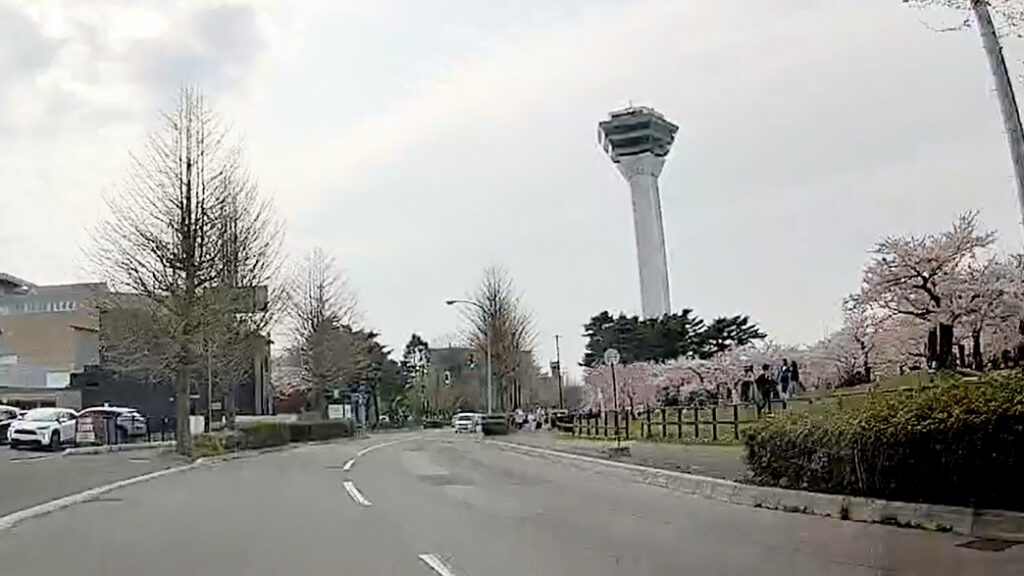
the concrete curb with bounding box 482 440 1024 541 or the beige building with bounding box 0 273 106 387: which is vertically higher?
the beige building with bounding box 0 273 106 387

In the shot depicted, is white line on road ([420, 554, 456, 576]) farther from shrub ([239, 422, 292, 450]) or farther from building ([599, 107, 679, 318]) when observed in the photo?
building ([599, 107, 679, 318])

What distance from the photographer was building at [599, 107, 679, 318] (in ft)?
395

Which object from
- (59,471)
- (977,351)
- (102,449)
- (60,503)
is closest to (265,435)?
(102,449)

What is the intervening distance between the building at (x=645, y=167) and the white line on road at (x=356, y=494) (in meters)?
98.4

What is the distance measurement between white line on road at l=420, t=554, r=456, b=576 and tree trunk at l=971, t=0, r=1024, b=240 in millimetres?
9406

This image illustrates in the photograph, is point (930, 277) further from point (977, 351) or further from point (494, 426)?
point (494, 426)

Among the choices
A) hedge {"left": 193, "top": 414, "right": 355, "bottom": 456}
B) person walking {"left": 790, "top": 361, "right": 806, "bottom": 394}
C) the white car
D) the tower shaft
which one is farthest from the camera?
the tower shaft

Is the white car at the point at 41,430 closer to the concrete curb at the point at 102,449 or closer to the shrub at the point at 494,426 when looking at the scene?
the concrete curb at the point at 102,449

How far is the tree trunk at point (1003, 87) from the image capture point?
49.3ft

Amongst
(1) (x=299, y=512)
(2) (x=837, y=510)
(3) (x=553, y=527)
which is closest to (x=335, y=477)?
(1) (x=299, y=512)

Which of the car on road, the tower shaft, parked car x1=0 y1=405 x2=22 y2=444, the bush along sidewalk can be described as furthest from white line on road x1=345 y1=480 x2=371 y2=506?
the tower shaft

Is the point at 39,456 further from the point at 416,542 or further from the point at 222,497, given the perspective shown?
the point at 416,542

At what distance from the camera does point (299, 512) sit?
16.8 m

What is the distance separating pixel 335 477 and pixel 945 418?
1651cm
